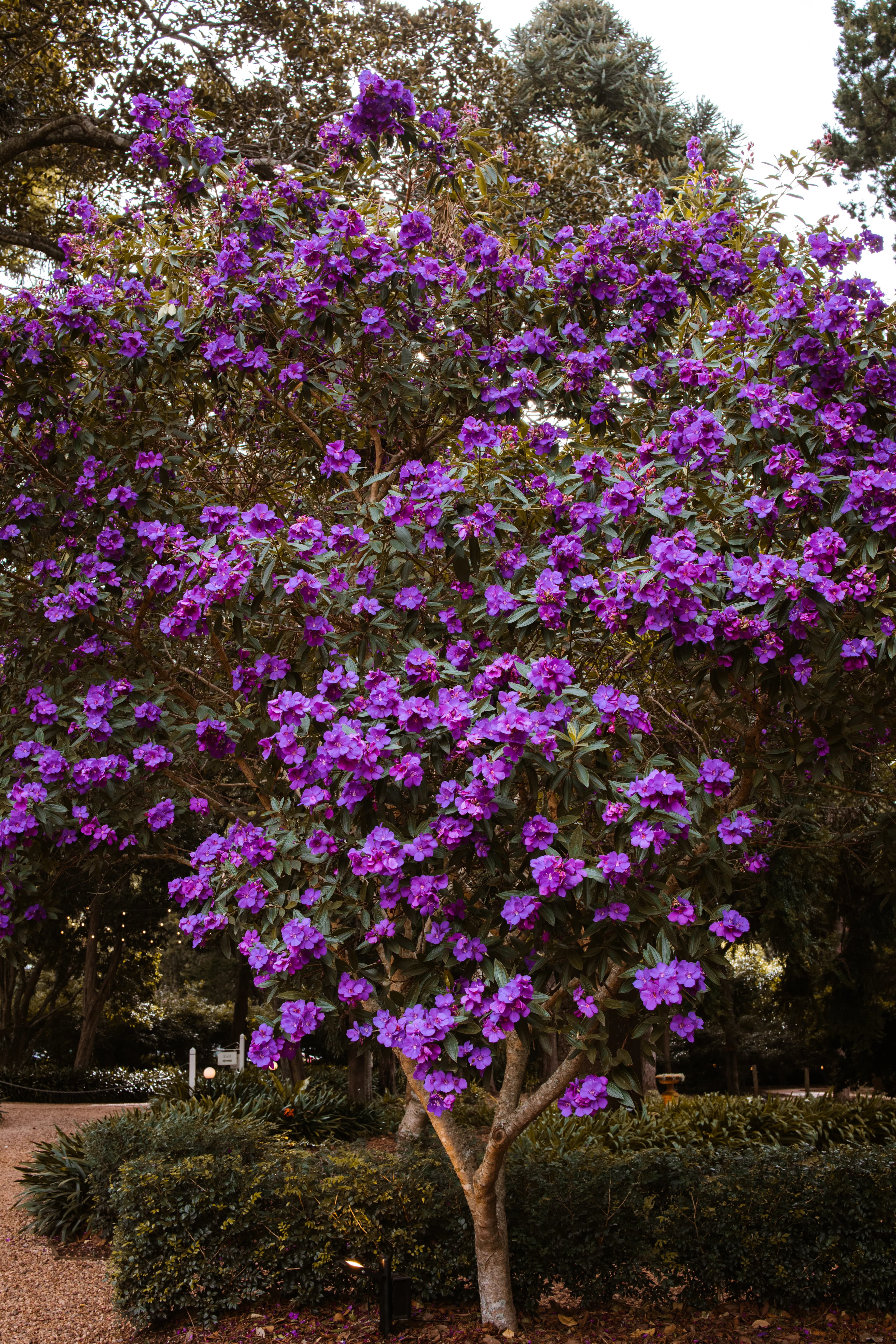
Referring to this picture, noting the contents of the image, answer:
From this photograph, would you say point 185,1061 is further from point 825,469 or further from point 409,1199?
point 825,469

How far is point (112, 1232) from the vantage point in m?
5.58

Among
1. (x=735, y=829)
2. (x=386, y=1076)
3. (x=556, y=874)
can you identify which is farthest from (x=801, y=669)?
(x=386, y=1076)

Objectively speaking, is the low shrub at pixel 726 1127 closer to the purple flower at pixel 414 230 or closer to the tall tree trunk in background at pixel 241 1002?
the purple flower at pixel 414 230

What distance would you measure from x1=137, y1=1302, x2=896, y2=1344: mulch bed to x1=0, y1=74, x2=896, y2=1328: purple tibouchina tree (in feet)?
0.95

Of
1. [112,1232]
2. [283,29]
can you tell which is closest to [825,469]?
[112,1232]

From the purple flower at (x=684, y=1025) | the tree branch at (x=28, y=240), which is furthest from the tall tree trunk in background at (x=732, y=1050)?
the tree branch at (x=28, y=240)

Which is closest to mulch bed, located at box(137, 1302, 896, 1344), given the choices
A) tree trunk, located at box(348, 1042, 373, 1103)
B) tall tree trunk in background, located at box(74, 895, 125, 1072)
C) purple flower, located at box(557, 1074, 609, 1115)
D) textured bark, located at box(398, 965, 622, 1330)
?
textured bark, located at box(398, 965, 622, 1330)

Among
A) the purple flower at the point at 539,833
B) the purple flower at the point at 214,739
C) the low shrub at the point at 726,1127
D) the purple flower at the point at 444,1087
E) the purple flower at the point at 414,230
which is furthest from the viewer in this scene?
the low shrub at the point at 726,1127

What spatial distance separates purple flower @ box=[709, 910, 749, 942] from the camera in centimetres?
273

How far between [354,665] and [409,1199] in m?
2.66

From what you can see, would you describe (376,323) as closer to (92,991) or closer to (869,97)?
(869,97)

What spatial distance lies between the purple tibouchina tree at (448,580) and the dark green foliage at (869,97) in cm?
823

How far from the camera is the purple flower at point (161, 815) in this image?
380 cm

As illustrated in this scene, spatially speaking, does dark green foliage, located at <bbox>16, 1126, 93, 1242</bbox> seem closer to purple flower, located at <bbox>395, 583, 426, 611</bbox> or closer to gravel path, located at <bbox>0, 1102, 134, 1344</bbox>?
gravel path, located at <bbox>0, 1102, 134, 1344</bbox>
